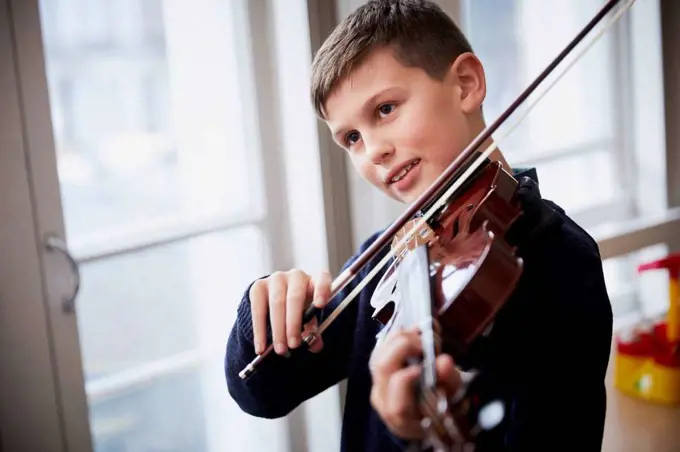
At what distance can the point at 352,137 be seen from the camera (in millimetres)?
965

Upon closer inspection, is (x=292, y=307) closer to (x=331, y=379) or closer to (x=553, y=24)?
(x=331, y=379)

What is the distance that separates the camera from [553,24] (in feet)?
6.66

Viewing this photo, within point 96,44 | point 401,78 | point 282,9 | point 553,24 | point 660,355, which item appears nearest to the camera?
point 401,78

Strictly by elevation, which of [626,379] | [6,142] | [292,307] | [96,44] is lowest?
[626,379]

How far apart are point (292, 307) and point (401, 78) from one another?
294 millimetres

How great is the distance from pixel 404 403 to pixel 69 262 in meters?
0.82

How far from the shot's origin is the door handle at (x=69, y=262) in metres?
1.21

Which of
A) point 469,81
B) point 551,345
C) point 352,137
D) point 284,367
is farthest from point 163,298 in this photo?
point 551,345

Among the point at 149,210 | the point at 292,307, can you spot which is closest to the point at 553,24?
the point at 149,210

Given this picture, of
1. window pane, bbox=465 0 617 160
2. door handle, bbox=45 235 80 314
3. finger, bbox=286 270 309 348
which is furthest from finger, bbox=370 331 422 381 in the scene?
window pane, bbox=465 0 617 160

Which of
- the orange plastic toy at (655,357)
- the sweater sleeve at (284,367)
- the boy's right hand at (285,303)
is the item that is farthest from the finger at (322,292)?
the orange plastic toy at (655,357)

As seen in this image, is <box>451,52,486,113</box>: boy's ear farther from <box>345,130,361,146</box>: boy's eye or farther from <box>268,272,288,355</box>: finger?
<box>268,272,288,355</box>: finger

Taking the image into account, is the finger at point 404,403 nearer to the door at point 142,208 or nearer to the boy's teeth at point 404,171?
the boy's teeth at point 404,171

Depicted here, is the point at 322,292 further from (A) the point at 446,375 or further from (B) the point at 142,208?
(B) the point at 142,208
